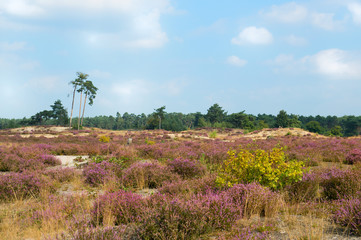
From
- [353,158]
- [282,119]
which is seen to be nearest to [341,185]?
[353,158]

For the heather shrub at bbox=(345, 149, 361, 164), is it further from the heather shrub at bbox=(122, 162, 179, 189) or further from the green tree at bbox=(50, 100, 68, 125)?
the green tree at bbox=(50, 100, 68, 125)

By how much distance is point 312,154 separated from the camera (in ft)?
42.2

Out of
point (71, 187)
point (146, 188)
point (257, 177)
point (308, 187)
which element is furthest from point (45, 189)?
point (308, 187)

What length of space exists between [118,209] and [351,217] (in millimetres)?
4075

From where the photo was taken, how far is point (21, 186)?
6.67m

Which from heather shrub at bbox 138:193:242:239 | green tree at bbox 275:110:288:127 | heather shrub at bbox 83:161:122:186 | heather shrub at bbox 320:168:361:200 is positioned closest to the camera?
heather shrub at bbox 138:193:242:239

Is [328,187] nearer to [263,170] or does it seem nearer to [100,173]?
[263,170]

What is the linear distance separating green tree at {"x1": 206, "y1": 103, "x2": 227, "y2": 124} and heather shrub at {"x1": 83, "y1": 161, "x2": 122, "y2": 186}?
92410 millimetres

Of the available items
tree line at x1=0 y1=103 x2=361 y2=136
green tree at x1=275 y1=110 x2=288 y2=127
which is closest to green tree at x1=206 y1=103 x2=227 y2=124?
tree line at x1=0 y1=103 x2=361 y2=136

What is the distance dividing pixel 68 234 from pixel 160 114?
240ft

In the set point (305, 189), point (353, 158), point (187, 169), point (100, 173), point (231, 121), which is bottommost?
point (100, 173)

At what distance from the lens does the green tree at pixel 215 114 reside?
10006 centimetres

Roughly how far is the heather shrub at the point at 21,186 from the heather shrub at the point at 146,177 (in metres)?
2.33

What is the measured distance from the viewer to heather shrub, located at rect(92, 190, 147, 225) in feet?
14.1
